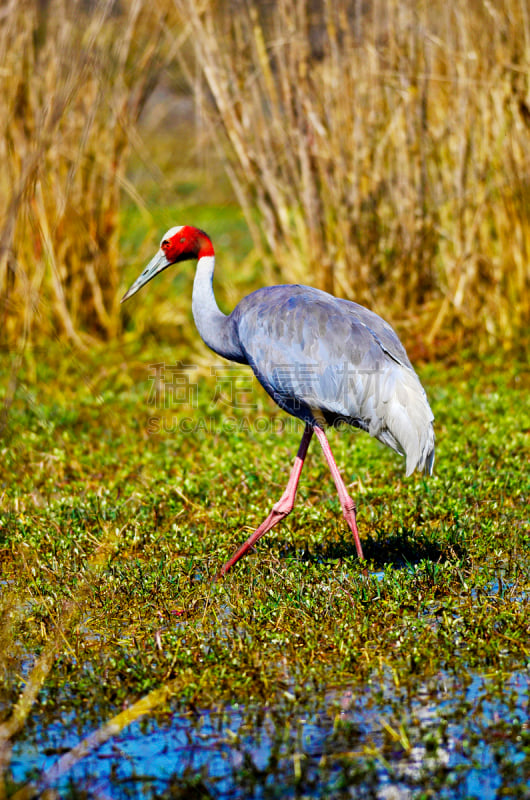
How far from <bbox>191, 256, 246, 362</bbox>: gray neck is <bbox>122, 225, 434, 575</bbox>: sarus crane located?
118mm

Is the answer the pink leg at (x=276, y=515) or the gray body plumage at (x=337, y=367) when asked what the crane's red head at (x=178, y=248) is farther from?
the pink leg at (x=276, y=515)

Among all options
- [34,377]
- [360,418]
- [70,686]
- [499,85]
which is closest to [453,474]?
[360,418]

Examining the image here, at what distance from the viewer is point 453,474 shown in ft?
18.7

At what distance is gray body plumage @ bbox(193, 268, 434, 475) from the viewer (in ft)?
15.2

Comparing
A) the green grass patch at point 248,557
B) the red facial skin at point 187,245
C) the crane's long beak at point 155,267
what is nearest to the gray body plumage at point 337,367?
the green grass patch at point 248,557

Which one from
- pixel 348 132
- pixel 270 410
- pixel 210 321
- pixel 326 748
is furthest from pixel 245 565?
pixel 348 132

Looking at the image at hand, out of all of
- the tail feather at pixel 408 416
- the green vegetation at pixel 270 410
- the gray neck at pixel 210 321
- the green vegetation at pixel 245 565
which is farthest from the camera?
the gray neck at pixel 210 321

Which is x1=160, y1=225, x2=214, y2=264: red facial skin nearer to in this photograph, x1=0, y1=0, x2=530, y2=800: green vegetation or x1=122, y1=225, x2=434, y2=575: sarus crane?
x1=0, y1=0, x2=530, y2=800: green vegetation

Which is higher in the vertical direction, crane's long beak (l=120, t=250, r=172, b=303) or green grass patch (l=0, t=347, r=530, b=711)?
crane's long beak (l=120, t=250, r=172, b=303)

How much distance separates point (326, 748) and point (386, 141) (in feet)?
20.3

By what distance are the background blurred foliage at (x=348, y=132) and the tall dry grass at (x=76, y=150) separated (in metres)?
0.03

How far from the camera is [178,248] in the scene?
566 cm

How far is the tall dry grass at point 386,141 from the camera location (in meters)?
7.81

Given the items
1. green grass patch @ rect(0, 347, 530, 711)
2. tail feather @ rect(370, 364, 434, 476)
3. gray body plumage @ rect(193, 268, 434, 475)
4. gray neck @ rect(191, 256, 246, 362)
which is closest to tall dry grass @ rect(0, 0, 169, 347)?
green grass patch @ rect(0, 347, 530, 711)
